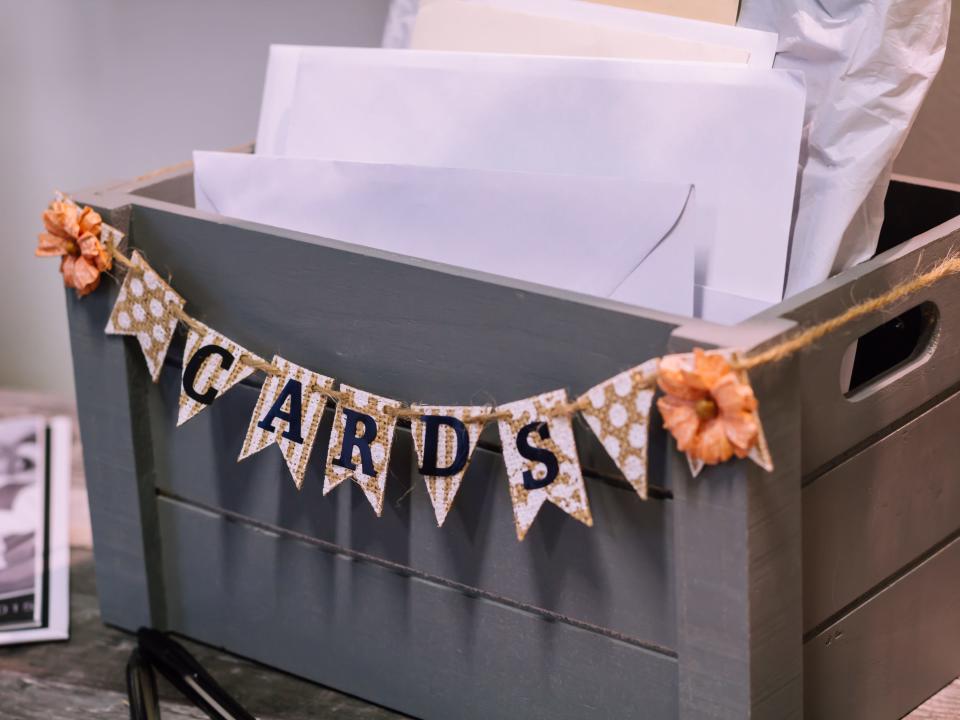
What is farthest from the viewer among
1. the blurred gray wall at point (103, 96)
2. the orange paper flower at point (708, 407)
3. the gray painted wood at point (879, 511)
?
the blurred gray wall at point (103, 96)

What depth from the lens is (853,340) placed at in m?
0.65

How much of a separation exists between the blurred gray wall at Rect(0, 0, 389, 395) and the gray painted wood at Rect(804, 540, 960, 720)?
622 mm

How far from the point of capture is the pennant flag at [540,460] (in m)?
0.64

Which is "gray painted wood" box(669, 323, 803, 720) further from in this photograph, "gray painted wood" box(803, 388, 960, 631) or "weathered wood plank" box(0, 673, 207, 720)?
"weathered wood plank" box(0, 673, 207, 720)

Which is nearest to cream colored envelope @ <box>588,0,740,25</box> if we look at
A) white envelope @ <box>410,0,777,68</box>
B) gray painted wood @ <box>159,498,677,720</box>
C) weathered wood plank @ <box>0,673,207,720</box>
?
white envelope @ <box>410,0,777,68</box>

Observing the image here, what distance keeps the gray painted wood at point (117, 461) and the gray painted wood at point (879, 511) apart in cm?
42

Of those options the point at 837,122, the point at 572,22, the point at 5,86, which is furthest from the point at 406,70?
the point at 5,86

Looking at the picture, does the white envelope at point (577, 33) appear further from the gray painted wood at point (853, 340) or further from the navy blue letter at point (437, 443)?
the navy blue letter at point (437, 443)

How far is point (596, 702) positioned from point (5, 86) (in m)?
0.88

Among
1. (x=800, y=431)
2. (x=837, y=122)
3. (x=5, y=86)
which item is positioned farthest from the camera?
(x=5, y=86)

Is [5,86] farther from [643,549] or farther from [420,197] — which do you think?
[643,549]

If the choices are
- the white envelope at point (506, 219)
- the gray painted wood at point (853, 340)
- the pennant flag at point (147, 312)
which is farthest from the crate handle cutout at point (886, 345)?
the pennant flag at point (147, 312)

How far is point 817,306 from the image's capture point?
2.07ft

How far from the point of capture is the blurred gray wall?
1138 millimetres
